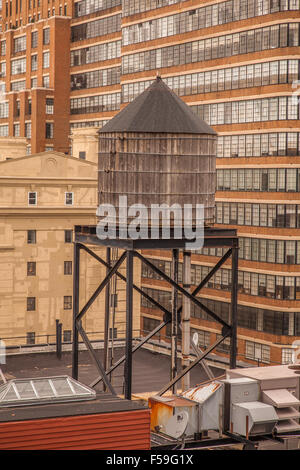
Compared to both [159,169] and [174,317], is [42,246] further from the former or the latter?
[159,169]

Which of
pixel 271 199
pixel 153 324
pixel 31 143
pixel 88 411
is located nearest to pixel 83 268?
pixel 153 324

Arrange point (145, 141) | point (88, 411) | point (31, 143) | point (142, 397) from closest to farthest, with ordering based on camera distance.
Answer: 1. point (88, 411)
2. point (145, 141)
3. point (142, 397)
4. point (31, 143)

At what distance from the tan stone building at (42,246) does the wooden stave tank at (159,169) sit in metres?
38.9

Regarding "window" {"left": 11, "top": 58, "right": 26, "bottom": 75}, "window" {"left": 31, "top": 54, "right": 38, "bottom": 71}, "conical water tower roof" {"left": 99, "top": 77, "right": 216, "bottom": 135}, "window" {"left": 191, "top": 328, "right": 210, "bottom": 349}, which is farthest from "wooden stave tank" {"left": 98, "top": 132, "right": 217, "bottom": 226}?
"window" {"left": 11, "top": 58, "right": 26, "bottom": 75}

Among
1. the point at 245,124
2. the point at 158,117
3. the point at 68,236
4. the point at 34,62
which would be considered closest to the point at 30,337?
the point at 68,236

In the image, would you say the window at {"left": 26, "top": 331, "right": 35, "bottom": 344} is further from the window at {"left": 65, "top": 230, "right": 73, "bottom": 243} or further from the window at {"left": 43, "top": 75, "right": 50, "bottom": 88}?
the window at {"left": 43, "top": 75, "right": 50, "bottom": 88}

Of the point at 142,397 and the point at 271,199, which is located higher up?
the point at 271,199

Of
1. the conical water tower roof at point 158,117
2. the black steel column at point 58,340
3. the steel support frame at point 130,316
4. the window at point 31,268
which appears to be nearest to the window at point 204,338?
the black steel column at point 58,340

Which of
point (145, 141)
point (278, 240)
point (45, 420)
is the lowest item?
point (45, 420)

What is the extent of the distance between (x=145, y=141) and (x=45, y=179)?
41156mm

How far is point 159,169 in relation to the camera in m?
44.9

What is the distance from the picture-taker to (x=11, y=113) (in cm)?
12225

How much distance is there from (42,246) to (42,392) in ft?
152
